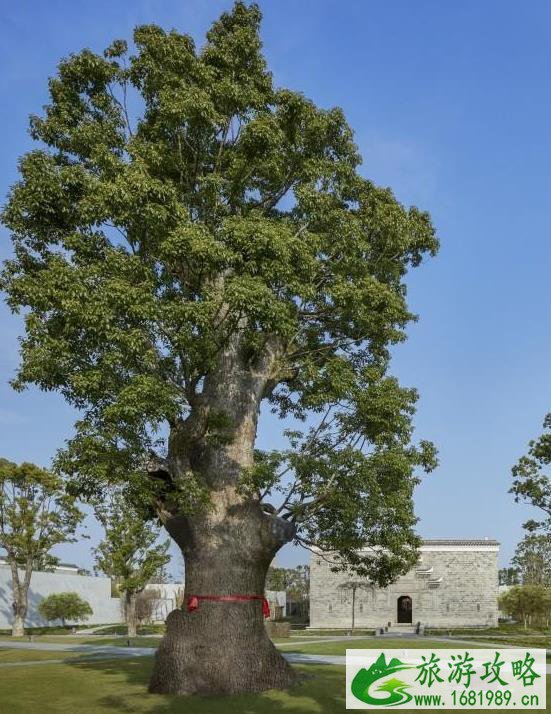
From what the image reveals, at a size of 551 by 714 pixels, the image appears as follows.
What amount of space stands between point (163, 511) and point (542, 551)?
62842 millimetres

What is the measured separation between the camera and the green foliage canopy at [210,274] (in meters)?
12.8

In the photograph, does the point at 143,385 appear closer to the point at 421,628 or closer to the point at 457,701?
the point at 457,701

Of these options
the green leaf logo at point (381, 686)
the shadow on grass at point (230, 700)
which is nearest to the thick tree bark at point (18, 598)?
the shadow on grass at point (230, 700)

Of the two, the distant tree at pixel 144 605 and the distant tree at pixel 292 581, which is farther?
the distant tree at pixel 292 581

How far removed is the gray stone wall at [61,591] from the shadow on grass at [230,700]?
28411mm

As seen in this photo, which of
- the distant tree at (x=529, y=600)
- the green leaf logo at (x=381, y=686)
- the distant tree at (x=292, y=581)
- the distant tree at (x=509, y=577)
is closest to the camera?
the green leaf logo at (x=381, y=686)

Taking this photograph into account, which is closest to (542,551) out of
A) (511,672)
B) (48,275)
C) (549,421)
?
(549,421)

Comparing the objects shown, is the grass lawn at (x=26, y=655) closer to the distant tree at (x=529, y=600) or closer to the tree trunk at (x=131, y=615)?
the tree trunk at (x=131, y=615)

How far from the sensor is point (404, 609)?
51.4m

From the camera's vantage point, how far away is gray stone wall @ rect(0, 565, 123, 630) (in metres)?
41.3

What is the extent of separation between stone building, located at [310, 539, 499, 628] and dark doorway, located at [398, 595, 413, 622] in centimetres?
29

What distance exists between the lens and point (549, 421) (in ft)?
84.7

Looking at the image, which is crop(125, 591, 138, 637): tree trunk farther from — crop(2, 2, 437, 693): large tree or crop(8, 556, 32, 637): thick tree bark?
crop(2, 2, 437, 693): large tree

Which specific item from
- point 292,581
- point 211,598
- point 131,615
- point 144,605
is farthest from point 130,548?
point 292,581
